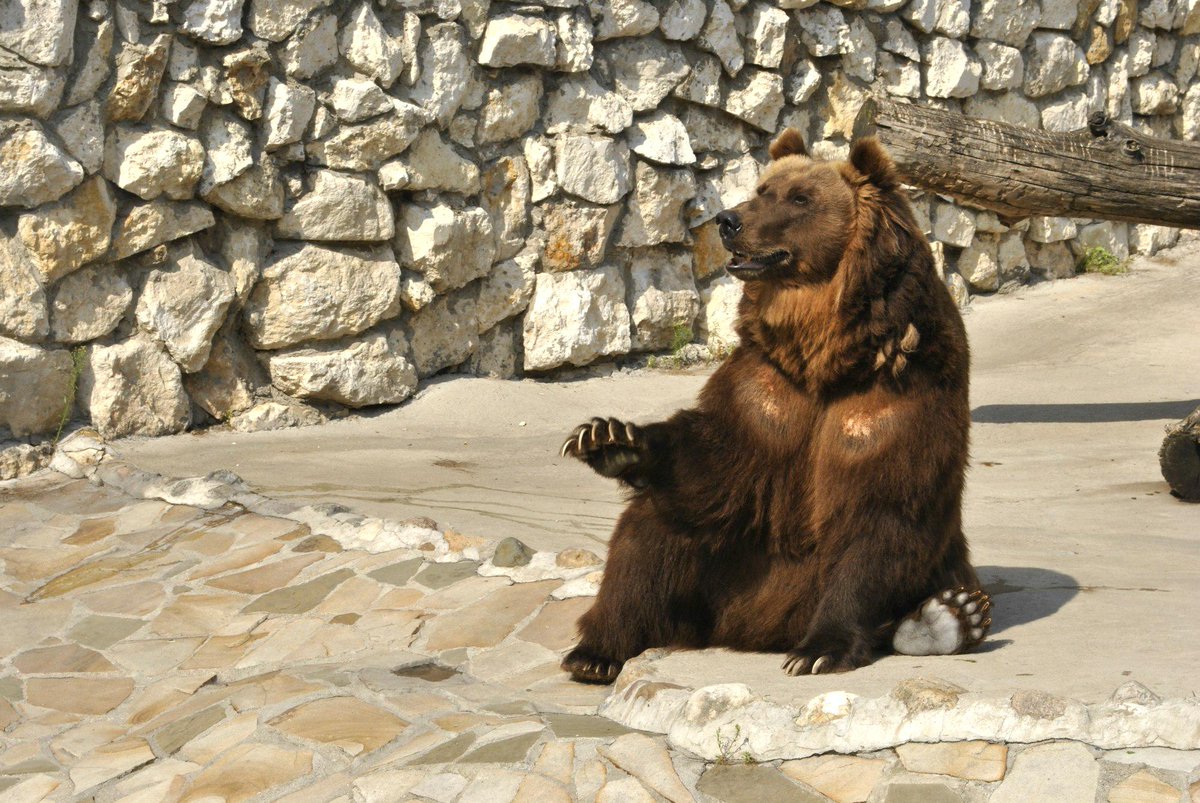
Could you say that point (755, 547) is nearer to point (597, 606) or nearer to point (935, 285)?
point (597, 606)

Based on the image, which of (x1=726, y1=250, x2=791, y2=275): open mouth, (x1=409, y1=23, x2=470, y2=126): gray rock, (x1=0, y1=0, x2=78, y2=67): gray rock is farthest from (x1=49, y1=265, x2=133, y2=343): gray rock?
(x1=726, y1=250, x2=791, y2=275): open mouth

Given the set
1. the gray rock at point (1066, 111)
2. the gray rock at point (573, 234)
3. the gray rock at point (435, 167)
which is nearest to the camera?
the gray rock at point (435, 167)

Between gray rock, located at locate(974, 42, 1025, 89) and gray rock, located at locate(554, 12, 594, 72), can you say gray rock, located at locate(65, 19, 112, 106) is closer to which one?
Answer: gray rock, located at locate(554, 12, 594, 72)

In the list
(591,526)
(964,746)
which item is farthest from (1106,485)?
(964,746)

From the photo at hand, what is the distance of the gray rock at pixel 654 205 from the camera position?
847 cm

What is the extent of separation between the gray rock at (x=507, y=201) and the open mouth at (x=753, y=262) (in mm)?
4264

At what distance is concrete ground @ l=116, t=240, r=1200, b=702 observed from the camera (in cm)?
352

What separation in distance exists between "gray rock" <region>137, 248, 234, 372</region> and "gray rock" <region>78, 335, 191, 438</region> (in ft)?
0.27

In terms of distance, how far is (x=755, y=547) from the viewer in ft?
12.8

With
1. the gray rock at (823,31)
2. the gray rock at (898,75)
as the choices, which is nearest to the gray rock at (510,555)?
the gray rock at (823,31)

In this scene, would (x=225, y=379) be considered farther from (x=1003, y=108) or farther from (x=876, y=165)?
(x=1003, y=108)

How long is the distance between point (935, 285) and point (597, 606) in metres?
1.34

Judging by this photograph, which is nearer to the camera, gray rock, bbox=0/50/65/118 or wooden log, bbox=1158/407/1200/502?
wooden log, bbox=1158/407/1200/502

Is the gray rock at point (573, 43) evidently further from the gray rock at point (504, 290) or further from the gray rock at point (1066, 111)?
the gray rock at point (1066, 111)
